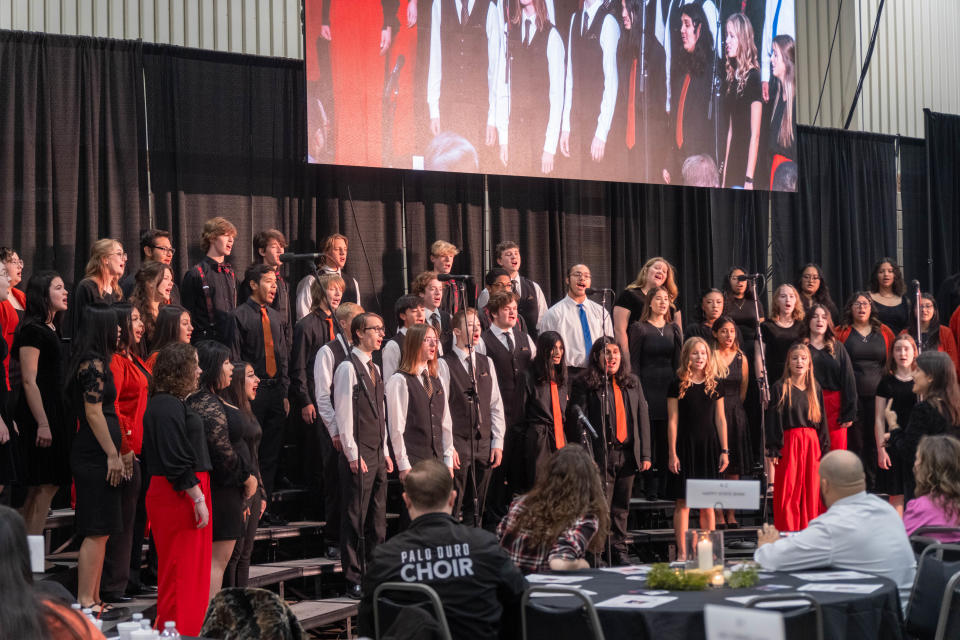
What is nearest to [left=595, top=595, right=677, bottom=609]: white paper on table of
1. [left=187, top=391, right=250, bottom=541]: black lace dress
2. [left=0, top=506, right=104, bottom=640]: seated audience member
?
[left=0, top=506, right=104, bottom=640]: seated audience member

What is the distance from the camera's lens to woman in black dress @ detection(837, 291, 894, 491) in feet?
26.7

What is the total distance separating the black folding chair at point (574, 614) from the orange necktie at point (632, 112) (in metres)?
5.94

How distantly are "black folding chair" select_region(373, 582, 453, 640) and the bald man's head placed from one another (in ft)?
5.12

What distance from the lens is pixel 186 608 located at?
495 centimetres

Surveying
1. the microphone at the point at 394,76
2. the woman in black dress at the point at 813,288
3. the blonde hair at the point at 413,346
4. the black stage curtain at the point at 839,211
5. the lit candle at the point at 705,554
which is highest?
the microphone at the point at 394,76

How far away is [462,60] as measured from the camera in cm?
845

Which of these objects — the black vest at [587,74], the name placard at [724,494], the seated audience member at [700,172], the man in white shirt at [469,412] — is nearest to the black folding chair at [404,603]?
the name placard at [724,494]

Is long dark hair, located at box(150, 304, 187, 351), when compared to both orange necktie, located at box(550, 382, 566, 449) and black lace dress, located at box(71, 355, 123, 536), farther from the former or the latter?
orange necktie, located at box(550, 382, 566, 449)

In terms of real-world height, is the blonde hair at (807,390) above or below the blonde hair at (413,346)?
below

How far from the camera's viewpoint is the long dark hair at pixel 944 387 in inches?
268

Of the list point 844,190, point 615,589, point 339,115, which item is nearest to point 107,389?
point 615,589

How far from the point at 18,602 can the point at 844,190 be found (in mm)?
10223

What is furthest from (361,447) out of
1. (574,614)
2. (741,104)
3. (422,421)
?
(741,104)

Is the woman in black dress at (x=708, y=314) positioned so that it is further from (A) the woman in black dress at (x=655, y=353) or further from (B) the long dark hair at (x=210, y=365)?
(B) the long dark hair at (x=210, y=365)
